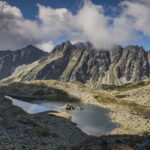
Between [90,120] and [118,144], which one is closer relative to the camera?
[118,144]

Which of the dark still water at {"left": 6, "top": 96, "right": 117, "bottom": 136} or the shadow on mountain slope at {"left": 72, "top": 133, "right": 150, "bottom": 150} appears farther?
the dark still water at {"left": 6, "top": 96, "right": 117, "bottom": 136}

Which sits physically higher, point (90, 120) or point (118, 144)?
point (90, 120)

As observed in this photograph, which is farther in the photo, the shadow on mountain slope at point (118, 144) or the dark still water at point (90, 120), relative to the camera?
the dark still water at point (90, 120)

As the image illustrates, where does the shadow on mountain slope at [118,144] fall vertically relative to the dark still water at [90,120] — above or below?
below

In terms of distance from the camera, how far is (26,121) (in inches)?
2482

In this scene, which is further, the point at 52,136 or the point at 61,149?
the point at 52,136

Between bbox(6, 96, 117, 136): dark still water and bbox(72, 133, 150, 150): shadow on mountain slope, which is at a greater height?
bbox(6, 96, 117, 136): dark still water

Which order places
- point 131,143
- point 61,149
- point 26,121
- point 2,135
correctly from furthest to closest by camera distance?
1. point 26,121
2. point 2,135
3. point 61,149
4. point 131,143

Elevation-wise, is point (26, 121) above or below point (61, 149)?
above

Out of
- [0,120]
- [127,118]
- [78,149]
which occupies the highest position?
[127,118]

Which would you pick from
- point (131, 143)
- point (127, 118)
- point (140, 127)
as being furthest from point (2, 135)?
point (127, 118)

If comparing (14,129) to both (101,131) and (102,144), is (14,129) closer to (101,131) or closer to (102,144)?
(102,144)

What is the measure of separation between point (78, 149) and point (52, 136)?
2114cm

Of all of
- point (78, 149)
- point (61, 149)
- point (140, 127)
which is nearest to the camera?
point (78, 149)
